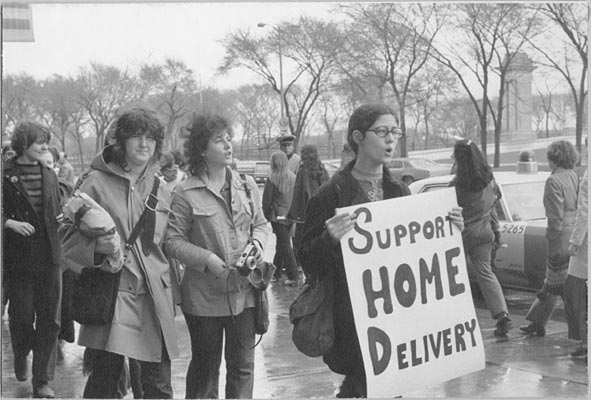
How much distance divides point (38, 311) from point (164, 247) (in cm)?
142

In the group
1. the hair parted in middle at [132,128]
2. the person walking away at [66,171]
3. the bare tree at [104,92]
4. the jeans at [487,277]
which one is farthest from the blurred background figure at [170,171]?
the hair parted in middle at [132,128]

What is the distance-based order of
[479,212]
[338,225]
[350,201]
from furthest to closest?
[479,212], [350,201], [338,225]

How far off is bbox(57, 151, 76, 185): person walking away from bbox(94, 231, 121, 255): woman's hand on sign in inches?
83.1

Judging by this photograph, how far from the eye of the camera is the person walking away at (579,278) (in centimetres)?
602

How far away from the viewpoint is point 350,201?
13.3ft

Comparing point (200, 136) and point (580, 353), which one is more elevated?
point (200, 136)

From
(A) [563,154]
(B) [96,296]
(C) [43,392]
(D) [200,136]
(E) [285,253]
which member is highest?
(D) [200,136]

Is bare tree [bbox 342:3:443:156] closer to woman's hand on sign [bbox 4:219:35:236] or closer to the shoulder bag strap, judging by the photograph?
the shoulder bag strap

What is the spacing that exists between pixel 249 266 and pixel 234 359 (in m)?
0.49

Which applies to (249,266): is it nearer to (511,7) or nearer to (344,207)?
(344,207)

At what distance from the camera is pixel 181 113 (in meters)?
6.01

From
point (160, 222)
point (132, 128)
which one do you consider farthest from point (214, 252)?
point (132, 128)

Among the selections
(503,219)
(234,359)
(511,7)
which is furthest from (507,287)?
(234,359)

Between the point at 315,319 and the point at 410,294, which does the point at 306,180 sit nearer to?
the point at 410,294
